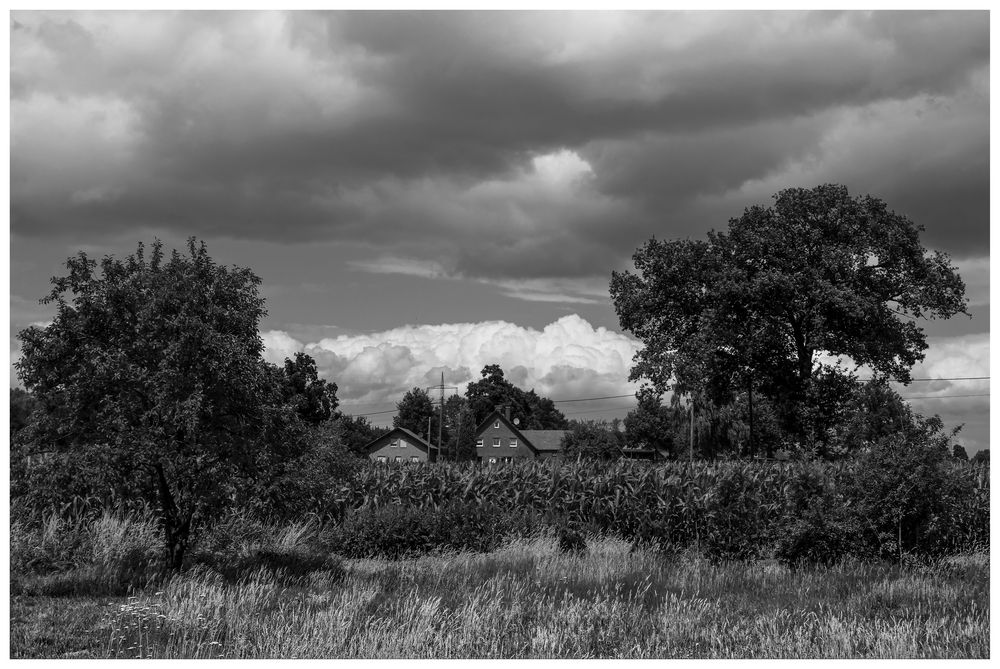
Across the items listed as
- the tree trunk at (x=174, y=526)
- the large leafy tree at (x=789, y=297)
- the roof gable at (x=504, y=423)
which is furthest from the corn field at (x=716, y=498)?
the roof gable at (x=504, y=423)

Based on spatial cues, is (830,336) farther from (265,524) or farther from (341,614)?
(341,614)

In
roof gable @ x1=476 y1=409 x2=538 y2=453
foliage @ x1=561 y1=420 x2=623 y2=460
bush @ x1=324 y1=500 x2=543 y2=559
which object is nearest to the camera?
bush @ x1=324 y1=500 x2=543 y2=559

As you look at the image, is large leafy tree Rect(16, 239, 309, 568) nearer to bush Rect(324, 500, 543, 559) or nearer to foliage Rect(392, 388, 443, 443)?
bush Rect(324, 500, 543, 559)

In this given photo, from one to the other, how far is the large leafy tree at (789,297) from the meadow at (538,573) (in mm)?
14622

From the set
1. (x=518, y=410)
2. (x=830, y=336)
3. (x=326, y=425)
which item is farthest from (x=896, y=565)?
(x=518, y=410)

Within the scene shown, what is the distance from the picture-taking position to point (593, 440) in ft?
273

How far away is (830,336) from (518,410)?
277ft

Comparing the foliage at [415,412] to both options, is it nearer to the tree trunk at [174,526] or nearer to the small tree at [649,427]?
the small tree at [649,427]

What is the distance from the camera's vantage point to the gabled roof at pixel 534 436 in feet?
334

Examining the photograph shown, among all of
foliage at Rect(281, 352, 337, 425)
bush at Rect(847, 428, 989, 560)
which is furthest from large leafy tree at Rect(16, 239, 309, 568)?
foliage at Rect(281, 352, 337, 425)

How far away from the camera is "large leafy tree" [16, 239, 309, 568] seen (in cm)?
1238

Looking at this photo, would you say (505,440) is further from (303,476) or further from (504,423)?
(303,476)

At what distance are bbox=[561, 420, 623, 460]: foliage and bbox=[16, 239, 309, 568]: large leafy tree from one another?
66.5 meters

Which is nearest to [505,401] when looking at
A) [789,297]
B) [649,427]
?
[649,427]
